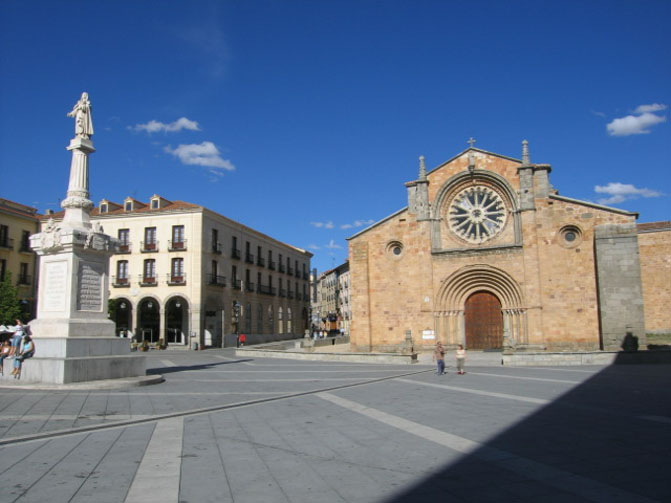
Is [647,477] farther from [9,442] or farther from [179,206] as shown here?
[179,206]

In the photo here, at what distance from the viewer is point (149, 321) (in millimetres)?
42219

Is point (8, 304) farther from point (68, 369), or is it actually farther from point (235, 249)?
point (68, 369)

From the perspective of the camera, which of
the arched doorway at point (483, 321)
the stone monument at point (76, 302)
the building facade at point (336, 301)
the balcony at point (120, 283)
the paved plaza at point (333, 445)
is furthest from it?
the building facade at point (336, 301)

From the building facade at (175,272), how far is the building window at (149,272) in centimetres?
8

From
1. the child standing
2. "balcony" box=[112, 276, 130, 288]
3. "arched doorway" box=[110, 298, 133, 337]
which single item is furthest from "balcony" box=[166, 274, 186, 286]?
the child standing

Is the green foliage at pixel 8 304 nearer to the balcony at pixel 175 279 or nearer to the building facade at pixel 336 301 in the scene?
the balcony at pixel 175 279

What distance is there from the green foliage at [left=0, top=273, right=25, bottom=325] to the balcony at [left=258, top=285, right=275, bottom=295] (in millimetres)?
20588

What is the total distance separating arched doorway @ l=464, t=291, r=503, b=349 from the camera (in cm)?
2856

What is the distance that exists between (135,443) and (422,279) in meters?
23.7

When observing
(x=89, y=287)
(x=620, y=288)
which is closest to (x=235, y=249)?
(x=620, y=288)

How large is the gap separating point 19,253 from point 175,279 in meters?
11.9

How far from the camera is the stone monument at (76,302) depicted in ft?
39.7

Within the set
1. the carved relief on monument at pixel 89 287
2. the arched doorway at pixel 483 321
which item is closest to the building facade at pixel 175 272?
the arched doorway at pixel 483 321

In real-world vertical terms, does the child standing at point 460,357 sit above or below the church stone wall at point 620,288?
below
